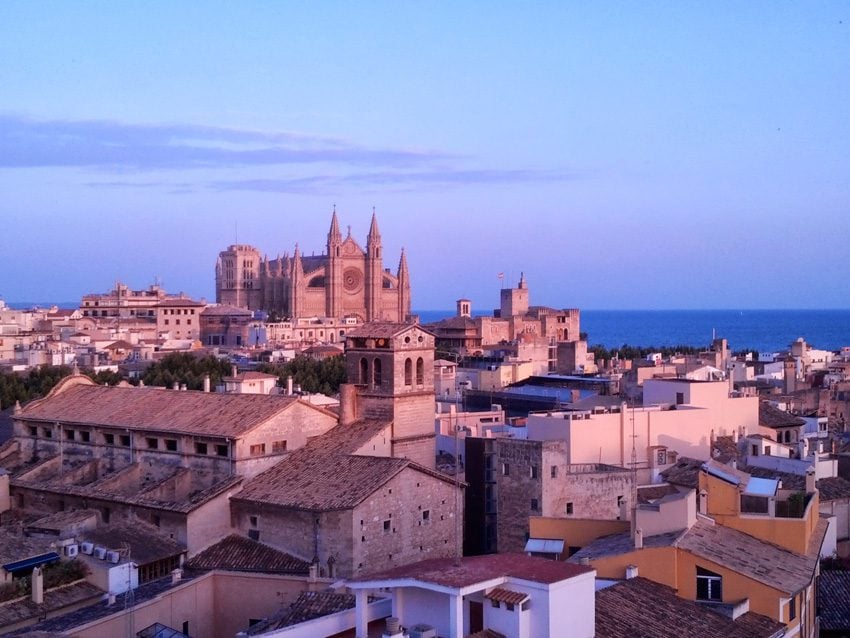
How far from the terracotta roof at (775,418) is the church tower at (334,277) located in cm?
8710

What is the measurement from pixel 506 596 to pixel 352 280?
362 ft

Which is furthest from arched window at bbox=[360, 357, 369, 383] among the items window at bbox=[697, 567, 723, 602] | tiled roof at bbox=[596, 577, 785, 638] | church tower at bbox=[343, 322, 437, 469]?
window at bbox=[697, 567, 723, 602]

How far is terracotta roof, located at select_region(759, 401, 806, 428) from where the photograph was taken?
34.0 meters

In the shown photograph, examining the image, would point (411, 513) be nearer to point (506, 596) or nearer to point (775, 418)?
point (506, 596)

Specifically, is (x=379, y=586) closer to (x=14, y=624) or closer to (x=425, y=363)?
(x=14, y=624)

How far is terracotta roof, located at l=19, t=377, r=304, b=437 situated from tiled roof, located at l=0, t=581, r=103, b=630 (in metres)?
5.49

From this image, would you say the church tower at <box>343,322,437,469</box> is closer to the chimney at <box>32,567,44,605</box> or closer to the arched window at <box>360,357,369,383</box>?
the arched window at <box>360,357,369,383</box>

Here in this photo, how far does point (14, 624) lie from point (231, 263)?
12240 centimetres

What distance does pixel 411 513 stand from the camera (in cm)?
2378

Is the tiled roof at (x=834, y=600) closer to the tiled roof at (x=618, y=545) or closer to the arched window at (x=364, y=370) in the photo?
the tiled roof at (x=618, y=545)

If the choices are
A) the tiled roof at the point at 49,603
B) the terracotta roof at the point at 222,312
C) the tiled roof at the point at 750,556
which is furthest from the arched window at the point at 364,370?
the terracotta roof at the point at 222,312

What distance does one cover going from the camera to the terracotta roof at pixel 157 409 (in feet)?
85.2

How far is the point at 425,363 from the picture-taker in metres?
28.0

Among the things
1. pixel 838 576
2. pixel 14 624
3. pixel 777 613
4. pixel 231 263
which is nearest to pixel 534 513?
pixel 838 576
